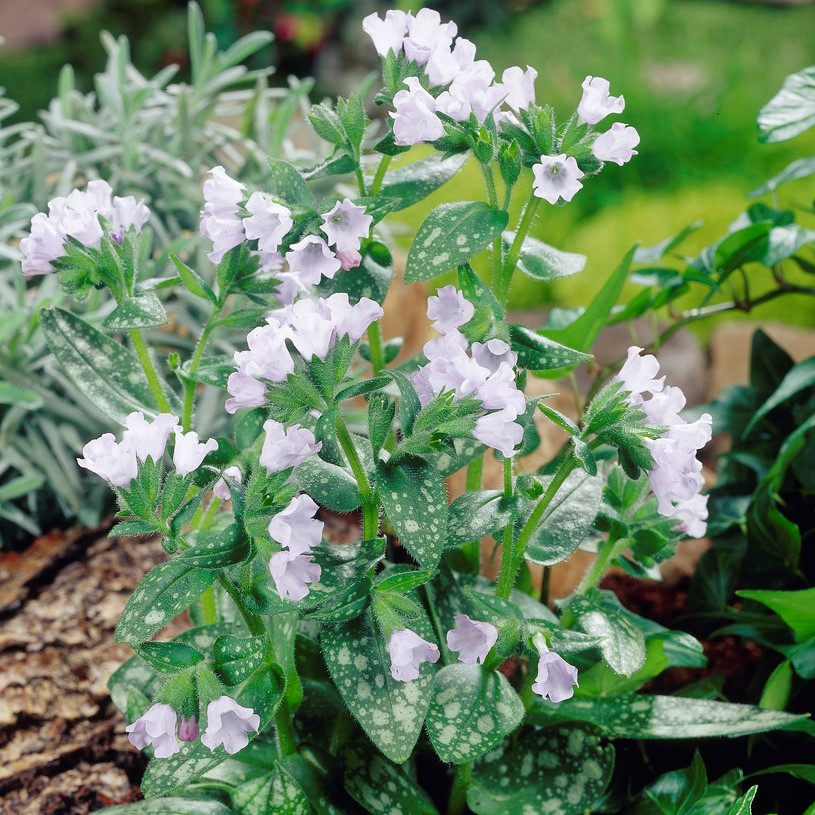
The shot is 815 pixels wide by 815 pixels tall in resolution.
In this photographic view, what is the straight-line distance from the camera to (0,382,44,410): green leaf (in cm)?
93

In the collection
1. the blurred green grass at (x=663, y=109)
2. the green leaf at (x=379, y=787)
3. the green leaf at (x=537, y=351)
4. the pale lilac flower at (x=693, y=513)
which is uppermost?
the green leaf at (x=537, y=351)

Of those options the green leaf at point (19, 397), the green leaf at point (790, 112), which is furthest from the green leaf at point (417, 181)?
the green leaf at point (19, 397)

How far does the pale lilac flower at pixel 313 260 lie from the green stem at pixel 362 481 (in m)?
0.08

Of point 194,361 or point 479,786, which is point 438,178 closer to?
point 194,361

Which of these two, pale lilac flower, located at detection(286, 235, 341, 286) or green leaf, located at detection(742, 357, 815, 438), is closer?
pale lilac flower, located at detection(286, 235, 341, 286)

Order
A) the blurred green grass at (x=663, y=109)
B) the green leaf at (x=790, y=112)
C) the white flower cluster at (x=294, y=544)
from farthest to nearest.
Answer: the blurred green grass at (x=663, y=109)
the green leaf at (x=790, y=112)
the white flower cluster at (x=294, y=544)

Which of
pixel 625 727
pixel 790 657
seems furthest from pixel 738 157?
pixel 625 727

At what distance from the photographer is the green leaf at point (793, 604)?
69 cm

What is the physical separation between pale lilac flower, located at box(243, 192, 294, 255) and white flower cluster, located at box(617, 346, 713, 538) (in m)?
0.20

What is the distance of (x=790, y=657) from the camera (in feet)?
2.52

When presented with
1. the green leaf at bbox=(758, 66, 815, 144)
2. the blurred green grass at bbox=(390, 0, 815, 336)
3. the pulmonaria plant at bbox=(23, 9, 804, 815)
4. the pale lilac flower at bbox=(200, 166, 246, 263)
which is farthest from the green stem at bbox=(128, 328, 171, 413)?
the blurred green grass at bbox=(390, 0, 815, 336)

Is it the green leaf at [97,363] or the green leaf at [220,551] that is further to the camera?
the green leaf at [97,363]

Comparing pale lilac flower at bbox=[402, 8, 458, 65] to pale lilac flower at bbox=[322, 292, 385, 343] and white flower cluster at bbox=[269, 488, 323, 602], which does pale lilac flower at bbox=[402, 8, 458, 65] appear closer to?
pale lilac flower at bbox=[322, 292, 385, 343]

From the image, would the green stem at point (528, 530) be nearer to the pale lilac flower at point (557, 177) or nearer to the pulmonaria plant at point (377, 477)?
the pulmonaria plant at point (377, 477)
